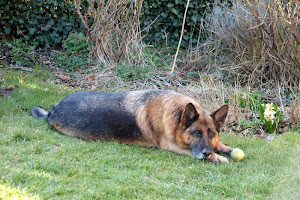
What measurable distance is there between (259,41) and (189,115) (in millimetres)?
Answer: 4425

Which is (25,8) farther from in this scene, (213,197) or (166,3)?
(213,197)

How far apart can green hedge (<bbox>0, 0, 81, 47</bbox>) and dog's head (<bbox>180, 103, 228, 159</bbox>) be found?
23.8ft

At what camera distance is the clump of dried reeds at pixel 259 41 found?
8.00m

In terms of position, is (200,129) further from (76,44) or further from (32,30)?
(32,30)

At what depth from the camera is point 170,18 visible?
1236 cm

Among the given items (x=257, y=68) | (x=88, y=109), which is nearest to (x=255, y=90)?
(x=257, y=68)

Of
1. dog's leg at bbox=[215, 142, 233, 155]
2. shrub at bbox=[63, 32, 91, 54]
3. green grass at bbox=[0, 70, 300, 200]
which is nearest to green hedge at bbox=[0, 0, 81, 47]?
shrub at bbox=[63, 32, 91, 54]

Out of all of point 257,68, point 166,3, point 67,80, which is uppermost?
point 166,3

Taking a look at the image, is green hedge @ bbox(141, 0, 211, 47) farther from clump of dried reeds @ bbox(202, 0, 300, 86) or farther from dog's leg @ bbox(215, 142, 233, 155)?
dog's leg @ bbox(215, 142, 233, 155)

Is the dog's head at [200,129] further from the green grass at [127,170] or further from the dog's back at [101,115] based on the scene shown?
the dog's back at [101,115]

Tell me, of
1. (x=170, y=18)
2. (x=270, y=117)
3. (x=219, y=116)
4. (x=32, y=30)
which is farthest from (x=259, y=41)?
(x=32, y=30)

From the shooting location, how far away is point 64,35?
12.2m

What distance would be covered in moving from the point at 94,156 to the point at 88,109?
1.11m

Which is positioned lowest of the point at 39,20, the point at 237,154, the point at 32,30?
the point at 237,154
